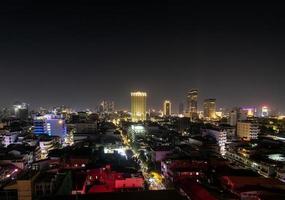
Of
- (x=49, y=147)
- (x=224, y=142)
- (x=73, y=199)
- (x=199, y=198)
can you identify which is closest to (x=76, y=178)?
(x=73, y=199)

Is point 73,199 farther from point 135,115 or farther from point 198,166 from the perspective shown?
point 135,115

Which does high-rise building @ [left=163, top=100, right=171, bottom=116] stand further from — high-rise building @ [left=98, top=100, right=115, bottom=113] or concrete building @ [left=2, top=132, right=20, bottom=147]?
concrete building @ [left=2, top=132, right=20, bottom=147]

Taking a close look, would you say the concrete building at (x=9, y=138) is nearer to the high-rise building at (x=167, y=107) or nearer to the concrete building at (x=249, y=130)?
the concrete building at (x=249, y=130)

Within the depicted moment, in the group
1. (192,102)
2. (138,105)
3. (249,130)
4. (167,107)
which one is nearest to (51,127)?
(249,130)

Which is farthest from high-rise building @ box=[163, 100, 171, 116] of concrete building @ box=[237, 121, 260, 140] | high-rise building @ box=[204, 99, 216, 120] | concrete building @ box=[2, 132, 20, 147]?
concrete building @ box=[2, 132, 20, 147]

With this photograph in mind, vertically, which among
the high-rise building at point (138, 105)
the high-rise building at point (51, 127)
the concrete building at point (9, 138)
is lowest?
the concrete building at point (9, 138)

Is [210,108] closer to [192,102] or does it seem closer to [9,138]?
[192,102]

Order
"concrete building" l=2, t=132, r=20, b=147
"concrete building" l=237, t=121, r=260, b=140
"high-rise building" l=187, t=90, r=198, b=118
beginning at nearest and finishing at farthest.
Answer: "concrete building" l=2, t=132, r=20, b=147 < "concrete building" l=237, t=121, r=260, b=140 < "high-rise building" l=187, t=90, r=198, b=118

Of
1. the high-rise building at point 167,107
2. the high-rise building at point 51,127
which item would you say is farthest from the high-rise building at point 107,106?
the high-rise building at point 51,127

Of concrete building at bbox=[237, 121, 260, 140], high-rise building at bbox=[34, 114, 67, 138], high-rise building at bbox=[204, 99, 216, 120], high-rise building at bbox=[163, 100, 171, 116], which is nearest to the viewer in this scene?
concrete building at bbox=[237, 121, 260, 140]
